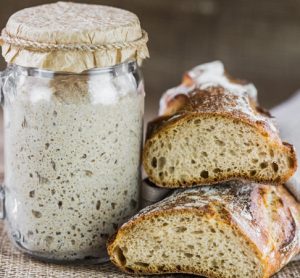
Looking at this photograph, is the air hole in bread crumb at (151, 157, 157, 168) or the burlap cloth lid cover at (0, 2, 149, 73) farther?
the air hole in bread crumb at (151, 157, 157, 168)

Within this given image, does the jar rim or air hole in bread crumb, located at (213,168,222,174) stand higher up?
the jar rim

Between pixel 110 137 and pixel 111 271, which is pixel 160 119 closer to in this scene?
pixel 110 137

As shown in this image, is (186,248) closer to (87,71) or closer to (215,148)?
(215,148)

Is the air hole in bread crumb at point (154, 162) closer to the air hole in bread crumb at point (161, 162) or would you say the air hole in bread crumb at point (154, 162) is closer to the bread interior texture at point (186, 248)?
the air hole in bread crumb at point (161, 162)

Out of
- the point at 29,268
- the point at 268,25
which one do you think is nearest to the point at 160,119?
the point at 29,268

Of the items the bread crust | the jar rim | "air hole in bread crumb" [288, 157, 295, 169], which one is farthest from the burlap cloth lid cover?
"air hole in bread crumb" [288, 157, 295, 169]

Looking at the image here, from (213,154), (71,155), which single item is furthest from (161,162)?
(71,155)

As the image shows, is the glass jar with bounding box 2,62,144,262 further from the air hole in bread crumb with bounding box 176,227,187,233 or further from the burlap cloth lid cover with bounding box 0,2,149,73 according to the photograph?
the air hole in bread crumb with bounding box 176,227,187,233
